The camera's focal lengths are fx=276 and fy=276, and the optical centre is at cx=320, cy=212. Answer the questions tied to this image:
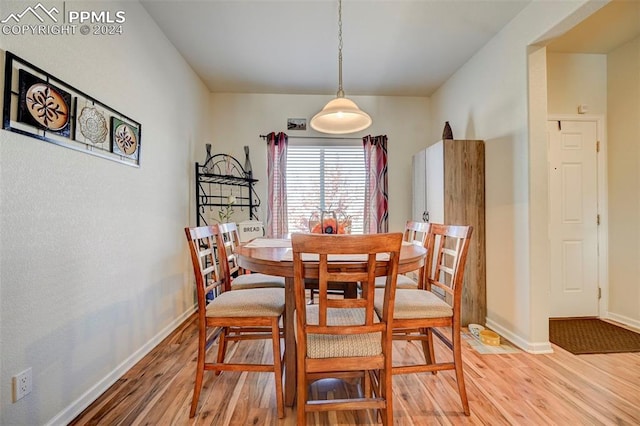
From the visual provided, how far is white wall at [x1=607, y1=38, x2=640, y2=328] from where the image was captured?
2.63 meters

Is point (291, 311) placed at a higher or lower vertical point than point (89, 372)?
higher

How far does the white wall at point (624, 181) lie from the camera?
2.63 meters

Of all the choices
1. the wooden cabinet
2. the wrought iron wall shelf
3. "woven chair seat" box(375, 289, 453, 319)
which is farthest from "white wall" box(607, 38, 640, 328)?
the wrought iron wall shelf

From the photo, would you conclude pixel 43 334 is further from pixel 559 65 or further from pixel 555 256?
pixel 559 65

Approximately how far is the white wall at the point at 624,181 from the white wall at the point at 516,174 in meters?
1.27

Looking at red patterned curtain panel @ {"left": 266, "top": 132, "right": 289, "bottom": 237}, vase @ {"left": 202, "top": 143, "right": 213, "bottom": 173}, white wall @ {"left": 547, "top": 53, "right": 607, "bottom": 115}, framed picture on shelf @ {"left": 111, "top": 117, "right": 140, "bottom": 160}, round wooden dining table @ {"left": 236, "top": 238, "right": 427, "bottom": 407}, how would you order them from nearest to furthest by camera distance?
round wooden dining table @ {"left": 236, "top": 238, "right": 427, "bottom": 407}
framed picture on shelf @ {"left": 111, "top": 117, "right": 140, "bottom": 160}
white wall @ {"left": 547, "top": 53, "right": 607, "bottom": 115}
vase @ {"left": 202, "top": 143, "right": 213, "bottom": 173}
red patterned curtain panel @ {"left": 266, "top": 132, "right": 289, "bottom": 237}

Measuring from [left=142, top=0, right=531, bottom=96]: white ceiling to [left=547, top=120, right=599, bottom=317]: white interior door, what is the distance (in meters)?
1.37

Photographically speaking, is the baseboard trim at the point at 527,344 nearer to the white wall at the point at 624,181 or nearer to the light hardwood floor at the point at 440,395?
the light hardwood floor at the point at 440,395

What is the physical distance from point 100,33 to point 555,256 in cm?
426

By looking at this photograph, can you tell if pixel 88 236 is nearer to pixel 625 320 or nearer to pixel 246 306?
pixel 246 306

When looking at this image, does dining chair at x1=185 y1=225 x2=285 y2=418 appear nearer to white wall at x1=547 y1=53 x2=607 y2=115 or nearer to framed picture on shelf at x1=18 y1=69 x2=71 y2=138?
framed picture on shelf at x1=18 y1=69 x2=71 y2=138

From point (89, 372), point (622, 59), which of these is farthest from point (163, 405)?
point (622, 59)

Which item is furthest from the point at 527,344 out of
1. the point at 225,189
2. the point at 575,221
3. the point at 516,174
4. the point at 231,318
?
the point at 225,189

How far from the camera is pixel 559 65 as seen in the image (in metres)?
2.83
